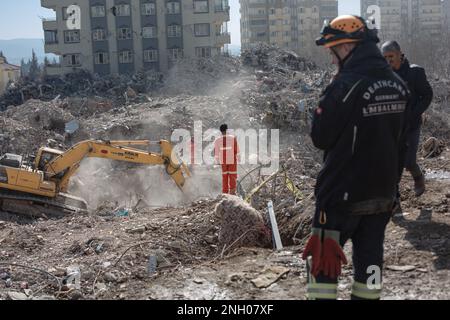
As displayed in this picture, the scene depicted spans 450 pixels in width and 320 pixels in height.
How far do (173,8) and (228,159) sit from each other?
39.1 meters

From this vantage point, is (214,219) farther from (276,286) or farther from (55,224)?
(55,224)

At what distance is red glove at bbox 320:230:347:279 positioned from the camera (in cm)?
322

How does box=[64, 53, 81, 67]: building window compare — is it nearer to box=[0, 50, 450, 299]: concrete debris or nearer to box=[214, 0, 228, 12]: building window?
box=[214, 0, 228, 12]: building window

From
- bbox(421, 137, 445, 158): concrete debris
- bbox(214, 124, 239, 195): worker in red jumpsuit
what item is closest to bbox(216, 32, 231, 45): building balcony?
bbox(214, 124, 239, 195): worker in red jumpsuit

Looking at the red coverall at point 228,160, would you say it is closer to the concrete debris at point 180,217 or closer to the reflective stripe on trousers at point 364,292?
the concrete debris at point 180,217

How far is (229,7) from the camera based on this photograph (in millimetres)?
47250

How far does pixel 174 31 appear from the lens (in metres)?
47.2

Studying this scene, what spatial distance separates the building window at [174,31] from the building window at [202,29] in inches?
55.7

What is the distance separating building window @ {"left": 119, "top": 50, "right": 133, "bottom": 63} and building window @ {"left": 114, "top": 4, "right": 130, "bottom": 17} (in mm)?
3047

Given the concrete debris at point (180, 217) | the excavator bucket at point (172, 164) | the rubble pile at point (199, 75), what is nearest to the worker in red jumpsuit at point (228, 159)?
the concrete debris at point (180, 217)

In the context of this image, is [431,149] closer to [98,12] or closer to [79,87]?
[79,87]

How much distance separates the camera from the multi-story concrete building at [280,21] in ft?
269

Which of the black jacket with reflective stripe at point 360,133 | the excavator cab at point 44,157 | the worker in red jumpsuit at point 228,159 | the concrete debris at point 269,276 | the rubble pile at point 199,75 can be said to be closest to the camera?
the black jacket with reflective stripe at point 360,133
